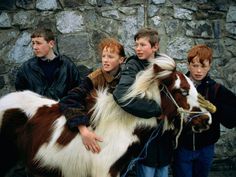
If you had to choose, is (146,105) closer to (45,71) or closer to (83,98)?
(83,98)

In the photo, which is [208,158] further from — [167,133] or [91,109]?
[91,109]

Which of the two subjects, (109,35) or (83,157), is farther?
(109,35)

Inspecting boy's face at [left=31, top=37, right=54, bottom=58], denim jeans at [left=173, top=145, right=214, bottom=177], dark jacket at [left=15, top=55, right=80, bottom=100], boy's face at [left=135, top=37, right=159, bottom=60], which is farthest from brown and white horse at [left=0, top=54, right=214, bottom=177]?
boy's face at [left=31, top=37, right=54, bottom=58]

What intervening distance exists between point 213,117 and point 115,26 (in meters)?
1.77

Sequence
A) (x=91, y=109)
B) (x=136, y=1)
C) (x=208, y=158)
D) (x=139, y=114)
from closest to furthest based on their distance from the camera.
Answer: (x=139, y=114) → (x=91, y=109) → (x=208, y=158) → (x=136, y=1)

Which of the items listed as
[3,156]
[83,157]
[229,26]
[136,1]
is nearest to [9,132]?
[3,156]

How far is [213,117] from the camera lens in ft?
12.1

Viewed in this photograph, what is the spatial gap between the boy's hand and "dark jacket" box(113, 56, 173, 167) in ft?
1.06

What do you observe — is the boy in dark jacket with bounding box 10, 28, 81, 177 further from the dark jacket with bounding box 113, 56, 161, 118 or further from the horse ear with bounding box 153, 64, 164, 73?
the horse ear with bounding box 153, 64, 164, 73

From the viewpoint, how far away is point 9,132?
3.81 meters

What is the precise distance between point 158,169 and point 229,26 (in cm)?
221

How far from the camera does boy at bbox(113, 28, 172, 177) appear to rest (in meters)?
3.25

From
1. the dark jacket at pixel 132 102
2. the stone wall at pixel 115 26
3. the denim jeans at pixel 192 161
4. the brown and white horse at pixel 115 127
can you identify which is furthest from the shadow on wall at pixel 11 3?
the denim jeans at pixel 192 161

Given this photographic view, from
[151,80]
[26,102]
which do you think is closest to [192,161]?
[151,80]
